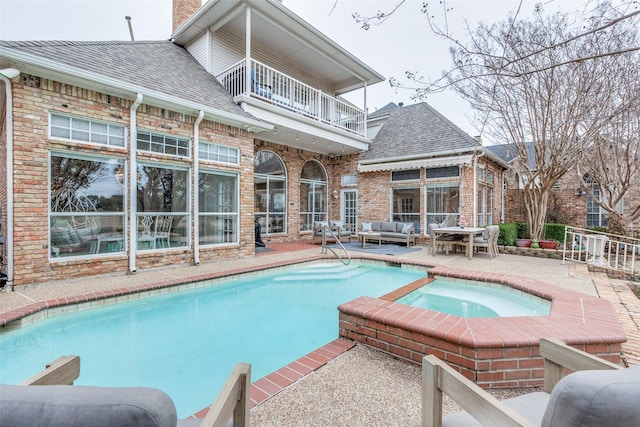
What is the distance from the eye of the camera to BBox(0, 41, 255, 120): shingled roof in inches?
237

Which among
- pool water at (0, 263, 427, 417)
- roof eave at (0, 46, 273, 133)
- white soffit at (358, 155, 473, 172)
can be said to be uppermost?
roof eave at (0, 46, 273, 133)

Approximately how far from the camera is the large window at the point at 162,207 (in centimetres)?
694

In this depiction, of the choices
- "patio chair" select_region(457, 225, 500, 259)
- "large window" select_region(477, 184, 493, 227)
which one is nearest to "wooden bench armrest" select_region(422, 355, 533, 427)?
"patio chair" select_region(457, 225, 500, 259)

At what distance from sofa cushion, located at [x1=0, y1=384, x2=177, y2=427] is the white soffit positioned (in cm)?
1111

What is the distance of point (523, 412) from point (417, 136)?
12291mm

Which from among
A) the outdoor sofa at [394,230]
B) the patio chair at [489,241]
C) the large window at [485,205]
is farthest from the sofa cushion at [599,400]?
the large window at [485,205]

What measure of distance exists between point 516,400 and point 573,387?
1.05 m

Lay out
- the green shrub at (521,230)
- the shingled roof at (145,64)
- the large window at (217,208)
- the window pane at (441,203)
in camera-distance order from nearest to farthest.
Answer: the shingled roof at (145,64)
the large window at (217,208)
the window pane at (441,203)
the green shrub at (521,230)

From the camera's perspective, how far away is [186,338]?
4.11 metres

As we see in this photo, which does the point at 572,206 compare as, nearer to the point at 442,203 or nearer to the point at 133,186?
the point at 442,203

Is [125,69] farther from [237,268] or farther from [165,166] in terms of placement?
[237,268]

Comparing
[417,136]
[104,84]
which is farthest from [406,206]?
[104,84]

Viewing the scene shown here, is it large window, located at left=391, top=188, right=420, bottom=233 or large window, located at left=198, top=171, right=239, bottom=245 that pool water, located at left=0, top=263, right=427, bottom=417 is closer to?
large window, located at left=198, top=171, right=239, bottom=245

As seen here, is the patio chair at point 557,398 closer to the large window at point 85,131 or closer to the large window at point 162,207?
the large window at point 162,207
